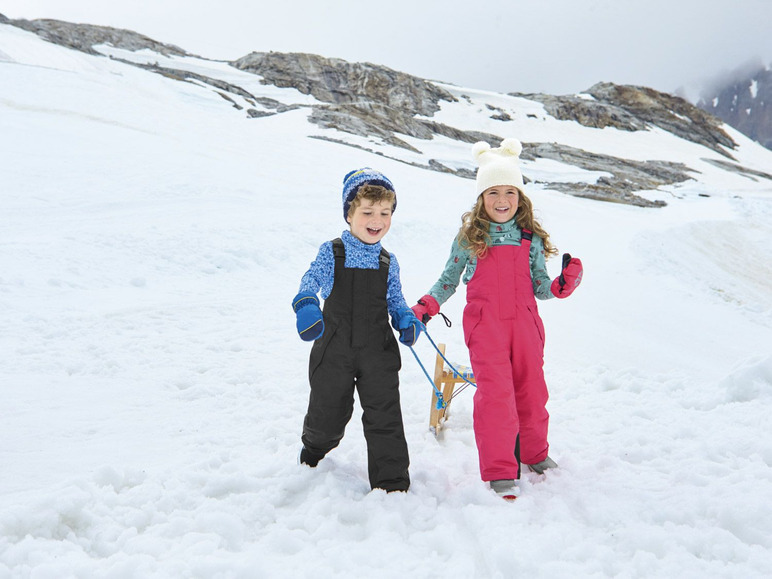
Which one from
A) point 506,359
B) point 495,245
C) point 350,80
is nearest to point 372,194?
point 495,245

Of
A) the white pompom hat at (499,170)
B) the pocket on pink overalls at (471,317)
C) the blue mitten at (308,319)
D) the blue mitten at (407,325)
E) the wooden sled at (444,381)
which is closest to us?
the blue mitten at (308,319)

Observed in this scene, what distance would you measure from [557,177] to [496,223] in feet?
100

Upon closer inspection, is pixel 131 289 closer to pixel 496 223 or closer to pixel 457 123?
pixel 496 223

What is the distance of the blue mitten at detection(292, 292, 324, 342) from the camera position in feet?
8.15

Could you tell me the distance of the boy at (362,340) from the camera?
2.79m

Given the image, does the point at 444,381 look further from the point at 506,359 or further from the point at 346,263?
the point at 346,263

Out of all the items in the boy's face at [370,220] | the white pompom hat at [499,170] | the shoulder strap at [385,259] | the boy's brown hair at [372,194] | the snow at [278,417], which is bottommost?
the snow at [278,417]

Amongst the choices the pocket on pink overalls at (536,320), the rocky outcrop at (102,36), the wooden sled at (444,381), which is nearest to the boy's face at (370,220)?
the pocket on pink overalls at (536,320)

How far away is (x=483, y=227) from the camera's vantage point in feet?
10.4

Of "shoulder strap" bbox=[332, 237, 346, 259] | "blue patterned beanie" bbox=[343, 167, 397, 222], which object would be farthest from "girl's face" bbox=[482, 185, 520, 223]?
"shoulder strap" bbox=[332, 237, 346, 259]

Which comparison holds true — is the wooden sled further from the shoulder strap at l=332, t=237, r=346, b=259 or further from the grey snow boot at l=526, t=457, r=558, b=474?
the shoulder strap at l=332, t=237, r=346, b=259

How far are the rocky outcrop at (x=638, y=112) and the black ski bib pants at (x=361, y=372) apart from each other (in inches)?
2528

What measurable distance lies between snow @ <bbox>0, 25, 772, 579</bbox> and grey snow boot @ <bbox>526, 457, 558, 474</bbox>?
0.38 feet

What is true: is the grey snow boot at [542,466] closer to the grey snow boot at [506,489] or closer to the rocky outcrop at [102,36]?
the grey snow boot at [506,489]
